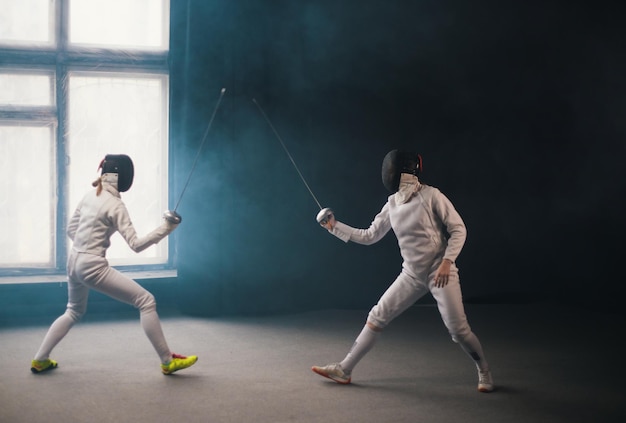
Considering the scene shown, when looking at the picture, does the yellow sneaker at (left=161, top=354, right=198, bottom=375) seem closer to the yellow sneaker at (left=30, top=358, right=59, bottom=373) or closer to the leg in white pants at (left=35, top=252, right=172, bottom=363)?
the leg in white pants at (left=35, top=252, right=172, bottom=363)

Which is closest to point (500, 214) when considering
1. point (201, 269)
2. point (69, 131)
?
point (201, 269)

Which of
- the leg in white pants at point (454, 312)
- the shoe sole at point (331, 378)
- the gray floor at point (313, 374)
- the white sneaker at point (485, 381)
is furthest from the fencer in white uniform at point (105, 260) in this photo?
the white sneaker at point (485, 381)

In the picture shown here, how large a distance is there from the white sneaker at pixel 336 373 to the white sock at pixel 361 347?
0.02 m

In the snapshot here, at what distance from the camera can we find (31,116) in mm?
4676

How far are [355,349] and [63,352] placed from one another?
1615mm

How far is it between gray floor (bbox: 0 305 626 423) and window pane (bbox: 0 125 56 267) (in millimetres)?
625

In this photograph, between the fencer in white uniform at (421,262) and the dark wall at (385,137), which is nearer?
the fencer in white uniform at (421,262)

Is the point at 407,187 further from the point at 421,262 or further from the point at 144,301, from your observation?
the point at 144,301

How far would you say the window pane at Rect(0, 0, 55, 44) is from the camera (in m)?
4.59

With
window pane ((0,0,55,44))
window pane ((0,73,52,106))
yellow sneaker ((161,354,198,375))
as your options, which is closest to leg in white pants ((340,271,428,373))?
yellow sneaker ((161,354,198,375))

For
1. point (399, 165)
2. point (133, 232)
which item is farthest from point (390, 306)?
point (133, 232)

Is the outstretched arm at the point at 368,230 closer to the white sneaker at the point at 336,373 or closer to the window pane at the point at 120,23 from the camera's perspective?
the white sneaker at the point at 336,373

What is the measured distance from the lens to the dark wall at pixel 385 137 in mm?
4812

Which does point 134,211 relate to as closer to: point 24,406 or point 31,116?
point 31,116
